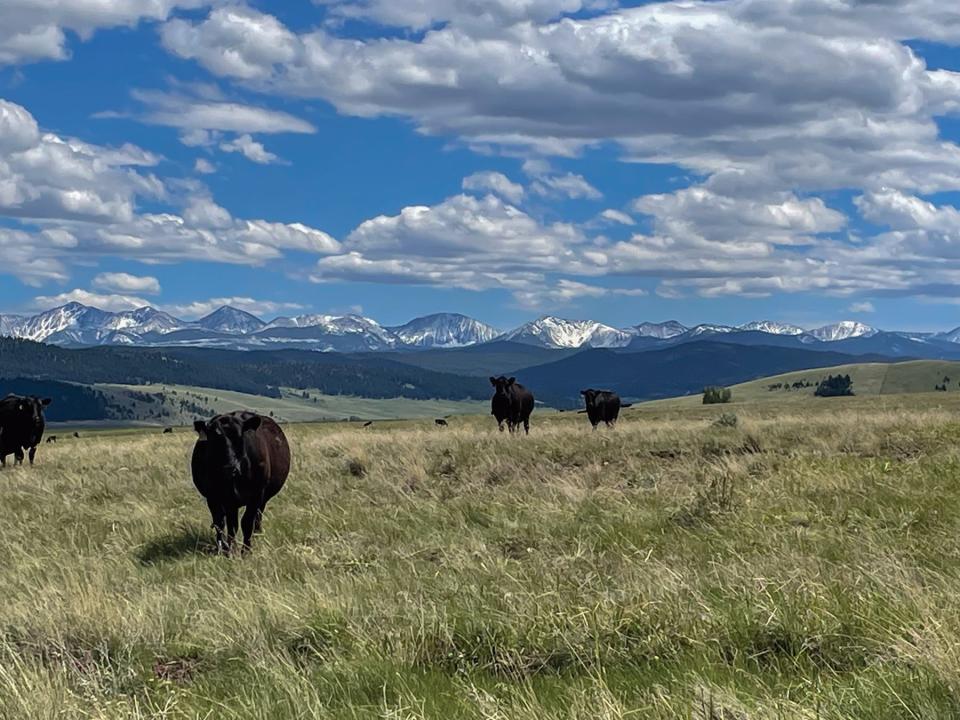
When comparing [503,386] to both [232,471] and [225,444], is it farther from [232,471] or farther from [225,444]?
[232,471]

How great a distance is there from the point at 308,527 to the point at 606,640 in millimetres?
7808

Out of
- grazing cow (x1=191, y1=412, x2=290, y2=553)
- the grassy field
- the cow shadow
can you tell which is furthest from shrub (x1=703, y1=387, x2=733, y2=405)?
the cow shadow

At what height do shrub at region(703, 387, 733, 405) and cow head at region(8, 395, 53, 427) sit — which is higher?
cow head at region(8, 395, 53, 427)

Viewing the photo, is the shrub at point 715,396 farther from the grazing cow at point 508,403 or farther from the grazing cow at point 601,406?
the grazing cow at point 508,403

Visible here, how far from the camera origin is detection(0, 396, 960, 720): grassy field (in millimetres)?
5477

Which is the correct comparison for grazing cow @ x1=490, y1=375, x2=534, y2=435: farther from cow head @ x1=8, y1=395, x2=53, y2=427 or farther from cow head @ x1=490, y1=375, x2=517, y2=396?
cow head @ x1=8, y1=395, x2=53, y2=427

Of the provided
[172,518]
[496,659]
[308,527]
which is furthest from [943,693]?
[172,518]

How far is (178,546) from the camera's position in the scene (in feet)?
42.0

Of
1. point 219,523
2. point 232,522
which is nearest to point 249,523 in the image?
point 232,522

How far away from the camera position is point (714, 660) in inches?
240

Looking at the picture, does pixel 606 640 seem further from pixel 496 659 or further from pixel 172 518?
pixel 172 518

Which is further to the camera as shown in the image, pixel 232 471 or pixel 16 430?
pixel 16 430

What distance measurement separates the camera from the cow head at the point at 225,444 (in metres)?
12.8

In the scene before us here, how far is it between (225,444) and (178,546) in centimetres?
153
